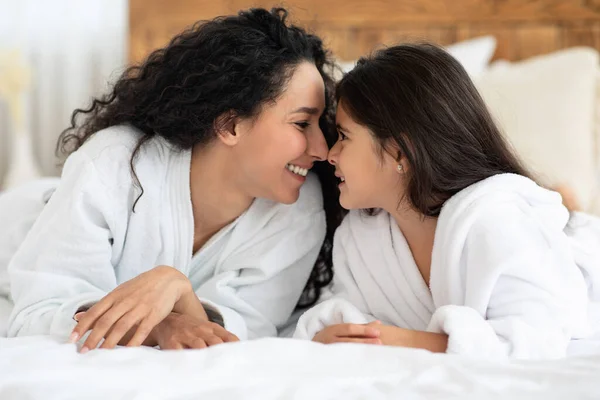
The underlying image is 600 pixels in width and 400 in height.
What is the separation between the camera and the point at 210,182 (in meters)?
1.69

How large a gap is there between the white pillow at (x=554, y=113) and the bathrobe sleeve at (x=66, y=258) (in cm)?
117

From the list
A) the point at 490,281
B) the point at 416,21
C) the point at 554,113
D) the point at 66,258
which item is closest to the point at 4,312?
the point at 66,258

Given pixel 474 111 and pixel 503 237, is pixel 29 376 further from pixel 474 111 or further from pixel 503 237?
pixel 474 111

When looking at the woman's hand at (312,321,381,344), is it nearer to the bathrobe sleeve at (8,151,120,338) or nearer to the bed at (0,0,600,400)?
the bed at (0,0,600,400)

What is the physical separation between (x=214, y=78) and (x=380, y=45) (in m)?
0.43

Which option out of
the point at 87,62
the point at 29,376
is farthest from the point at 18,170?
the point at 29,376

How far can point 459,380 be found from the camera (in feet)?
3.12

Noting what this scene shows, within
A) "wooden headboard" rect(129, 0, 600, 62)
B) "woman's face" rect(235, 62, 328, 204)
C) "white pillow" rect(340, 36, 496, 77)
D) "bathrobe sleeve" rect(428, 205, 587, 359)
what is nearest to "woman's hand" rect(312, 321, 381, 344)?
"bathrobe sleeve" rect(428, 205, 587, 359)

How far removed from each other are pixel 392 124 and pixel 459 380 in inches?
25.3

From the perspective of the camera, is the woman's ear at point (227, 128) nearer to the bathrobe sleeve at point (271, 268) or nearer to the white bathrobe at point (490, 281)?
the bathrobe sleeve at point (271, 268)

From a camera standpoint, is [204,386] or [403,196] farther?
[403,196]

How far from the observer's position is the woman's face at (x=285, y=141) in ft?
5.28

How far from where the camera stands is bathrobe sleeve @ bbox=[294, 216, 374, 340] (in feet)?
4.63

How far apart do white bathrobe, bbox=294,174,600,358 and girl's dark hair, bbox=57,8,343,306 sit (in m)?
0.38
